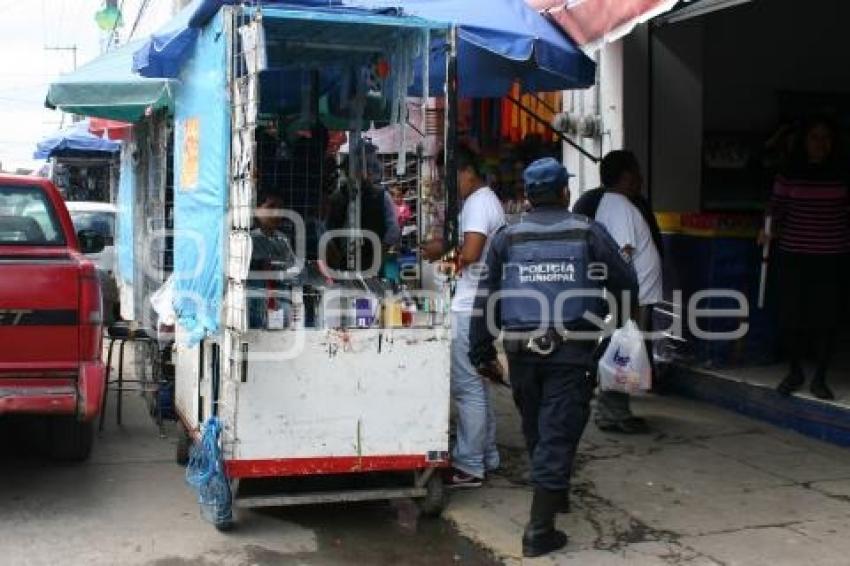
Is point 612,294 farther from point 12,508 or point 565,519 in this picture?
point 12,508

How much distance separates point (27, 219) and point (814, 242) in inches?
203

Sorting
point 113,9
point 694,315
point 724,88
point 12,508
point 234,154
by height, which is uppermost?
point 113,9

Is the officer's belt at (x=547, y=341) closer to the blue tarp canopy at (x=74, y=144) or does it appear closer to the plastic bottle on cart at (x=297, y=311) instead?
the plastic bottle on cart at (x=297, y=311)

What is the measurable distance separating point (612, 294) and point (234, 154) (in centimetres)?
195

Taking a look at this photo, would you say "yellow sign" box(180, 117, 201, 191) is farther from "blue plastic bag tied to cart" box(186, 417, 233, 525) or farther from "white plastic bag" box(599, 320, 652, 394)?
"white plastic bag" box(599, 320, 652, 394)

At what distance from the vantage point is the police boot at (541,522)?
4629 millimetres

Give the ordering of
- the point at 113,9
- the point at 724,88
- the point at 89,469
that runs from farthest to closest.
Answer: the point at 113,9 < the point at 724,88 < the point at 89,469

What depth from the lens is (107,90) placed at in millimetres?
7766

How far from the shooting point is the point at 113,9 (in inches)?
792

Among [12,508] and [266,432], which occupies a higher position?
[266,432]

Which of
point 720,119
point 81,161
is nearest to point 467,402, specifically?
point 720,119

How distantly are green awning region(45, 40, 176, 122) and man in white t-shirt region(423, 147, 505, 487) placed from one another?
2.72 meters


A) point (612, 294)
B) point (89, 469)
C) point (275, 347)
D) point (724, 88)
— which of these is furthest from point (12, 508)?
point (724, 88)

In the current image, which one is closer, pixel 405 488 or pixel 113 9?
pixel 405 488
